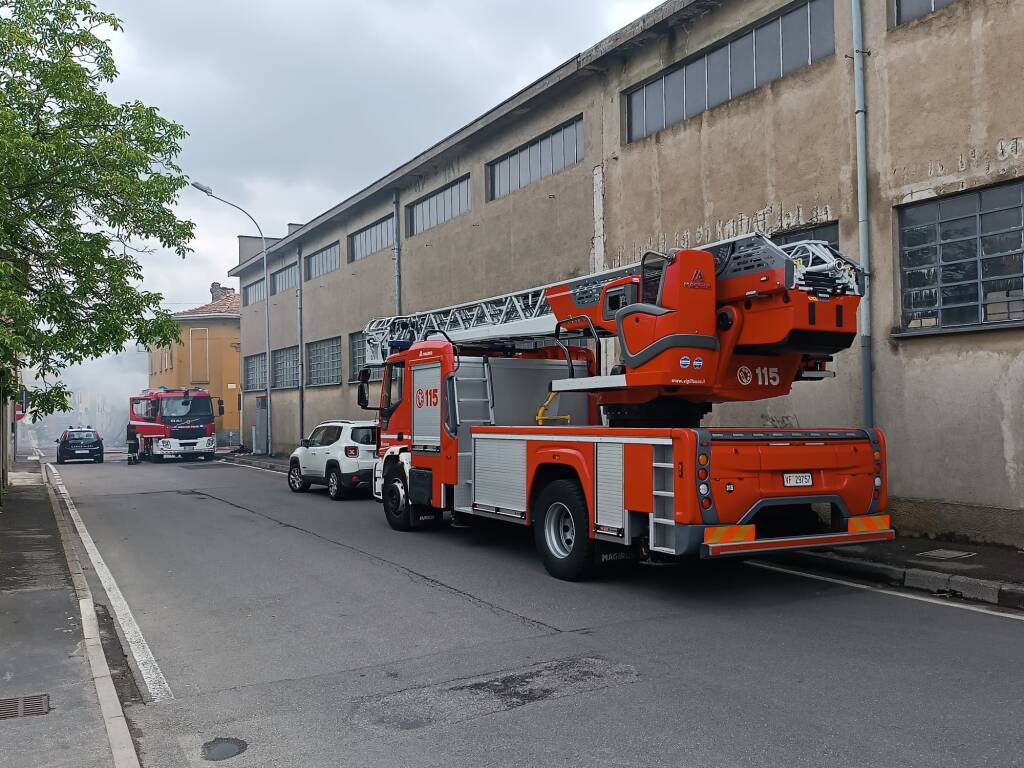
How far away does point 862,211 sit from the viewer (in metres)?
11.6

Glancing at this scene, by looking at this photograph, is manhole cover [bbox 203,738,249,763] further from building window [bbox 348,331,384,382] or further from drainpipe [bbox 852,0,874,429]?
building window [bbox 348,331,384,382]

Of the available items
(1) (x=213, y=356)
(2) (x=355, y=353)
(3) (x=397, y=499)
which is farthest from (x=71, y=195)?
Answer: (1) (x=213, y=356)

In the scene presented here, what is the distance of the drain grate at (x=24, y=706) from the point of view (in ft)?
16.5

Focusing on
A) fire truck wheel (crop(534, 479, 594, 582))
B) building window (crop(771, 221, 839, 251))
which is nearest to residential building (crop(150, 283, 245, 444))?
building window (crop(771, 221, 839, 251))

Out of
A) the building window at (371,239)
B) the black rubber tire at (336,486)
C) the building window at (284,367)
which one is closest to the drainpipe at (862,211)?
the black rubber tire at (336,486)

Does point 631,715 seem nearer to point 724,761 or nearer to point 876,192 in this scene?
point 724,761

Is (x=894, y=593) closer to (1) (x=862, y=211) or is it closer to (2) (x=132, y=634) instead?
(1) (x=862, y=211)

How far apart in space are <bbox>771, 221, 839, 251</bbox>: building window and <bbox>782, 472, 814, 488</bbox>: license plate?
4.93 meters

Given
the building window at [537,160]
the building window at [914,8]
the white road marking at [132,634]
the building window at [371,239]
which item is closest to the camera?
the white road marking at [132,634]

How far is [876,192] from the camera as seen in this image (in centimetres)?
1155

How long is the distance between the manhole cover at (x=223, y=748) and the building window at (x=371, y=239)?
73.6ft

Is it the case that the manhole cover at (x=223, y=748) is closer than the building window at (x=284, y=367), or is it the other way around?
the manhole cover at (x=223, y=748)

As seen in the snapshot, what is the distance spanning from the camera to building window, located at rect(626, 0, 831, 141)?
12.7 m

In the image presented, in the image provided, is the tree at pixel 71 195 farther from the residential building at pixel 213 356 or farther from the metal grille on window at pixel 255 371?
the residential building at pixel 213 356
